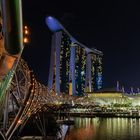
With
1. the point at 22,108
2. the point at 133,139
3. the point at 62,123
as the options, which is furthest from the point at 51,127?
the point at 22,108

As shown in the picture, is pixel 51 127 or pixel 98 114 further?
pixel 98 114

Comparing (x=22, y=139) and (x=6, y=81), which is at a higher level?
(x=6, y=81)

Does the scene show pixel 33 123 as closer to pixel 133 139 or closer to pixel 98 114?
pixel 133 139

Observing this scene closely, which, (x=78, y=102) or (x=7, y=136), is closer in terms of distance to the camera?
(x=7, y=136)

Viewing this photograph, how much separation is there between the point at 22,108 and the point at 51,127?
3342 cm

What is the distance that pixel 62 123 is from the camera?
8781 cm

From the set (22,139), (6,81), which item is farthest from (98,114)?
(6,81)

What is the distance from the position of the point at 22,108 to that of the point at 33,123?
1233 inches

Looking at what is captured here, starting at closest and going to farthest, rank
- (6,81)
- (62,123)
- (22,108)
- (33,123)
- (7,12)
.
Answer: (7,12), (6,81), (22,108), (33,123), (62,123)

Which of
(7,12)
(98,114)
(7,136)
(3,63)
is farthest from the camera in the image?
(98,114)

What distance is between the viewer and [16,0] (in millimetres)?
4312

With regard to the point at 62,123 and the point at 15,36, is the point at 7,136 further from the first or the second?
the point at 62,123

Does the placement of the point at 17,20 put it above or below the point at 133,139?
above

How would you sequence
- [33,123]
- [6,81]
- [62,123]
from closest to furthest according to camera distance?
[6,81] → [33,123] → [62,123]
